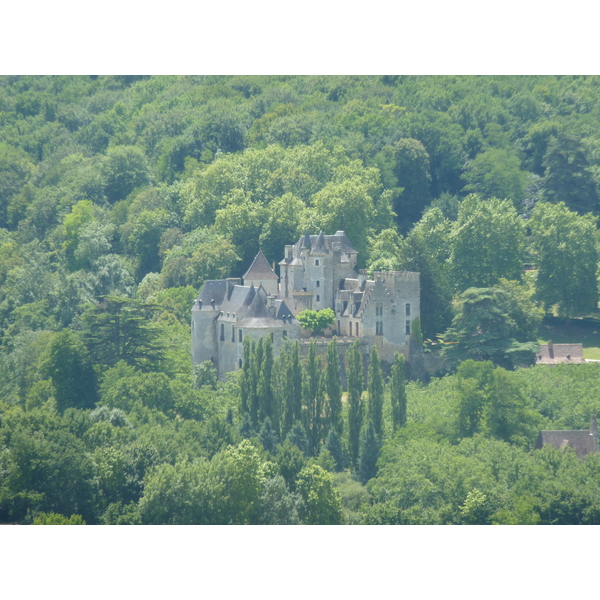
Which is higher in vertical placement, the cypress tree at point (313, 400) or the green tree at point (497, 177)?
the green tree at point (497, 177)

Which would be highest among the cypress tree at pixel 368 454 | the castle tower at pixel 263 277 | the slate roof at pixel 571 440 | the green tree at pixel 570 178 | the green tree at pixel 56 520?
the green tree at pixel 570 178

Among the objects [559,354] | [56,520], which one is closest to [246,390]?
[56,520]

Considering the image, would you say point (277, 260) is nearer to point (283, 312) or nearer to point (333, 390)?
point (283, 312)

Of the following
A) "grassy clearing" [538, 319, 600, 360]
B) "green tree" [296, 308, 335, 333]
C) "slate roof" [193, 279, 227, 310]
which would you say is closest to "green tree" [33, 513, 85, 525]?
"slate roof" [193, 279, 227, 310]

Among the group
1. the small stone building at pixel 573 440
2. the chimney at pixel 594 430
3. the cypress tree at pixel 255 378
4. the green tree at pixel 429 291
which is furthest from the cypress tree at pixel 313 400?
the chimney at pixel 594 430

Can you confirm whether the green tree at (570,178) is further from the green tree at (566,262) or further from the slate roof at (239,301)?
the slate roof at (239,301)

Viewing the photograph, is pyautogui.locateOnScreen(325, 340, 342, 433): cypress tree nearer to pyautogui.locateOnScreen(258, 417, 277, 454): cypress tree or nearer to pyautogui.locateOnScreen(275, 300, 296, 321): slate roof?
pyautogui.locateOnScreen(258, 417, 277, 454): cypress tree
